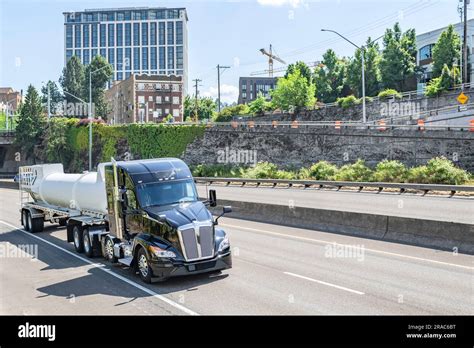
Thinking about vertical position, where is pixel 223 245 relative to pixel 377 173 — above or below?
below

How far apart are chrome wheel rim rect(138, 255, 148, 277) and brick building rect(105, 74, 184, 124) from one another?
113 metres

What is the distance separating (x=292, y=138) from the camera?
55.2 meters

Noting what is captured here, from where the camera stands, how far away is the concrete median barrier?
15422mm

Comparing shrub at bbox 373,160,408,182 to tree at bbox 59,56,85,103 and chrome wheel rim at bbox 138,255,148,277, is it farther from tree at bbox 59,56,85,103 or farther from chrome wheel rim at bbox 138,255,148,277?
tree at bbox 59,56,85,103

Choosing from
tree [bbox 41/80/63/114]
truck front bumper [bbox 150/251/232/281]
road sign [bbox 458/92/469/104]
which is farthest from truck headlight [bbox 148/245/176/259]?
tree [bbox 41/80/63/114]

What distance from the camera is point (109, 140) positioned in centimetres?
7825

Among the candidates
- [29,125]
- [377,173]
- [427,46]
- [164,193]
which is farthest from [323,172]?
[29,125]

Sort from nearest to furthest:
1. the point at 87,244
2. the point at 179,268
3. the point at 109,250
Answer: the point at 179,268 → the point at 109,250 → the point at 87,244

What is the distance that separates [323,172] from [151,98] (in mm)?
90701

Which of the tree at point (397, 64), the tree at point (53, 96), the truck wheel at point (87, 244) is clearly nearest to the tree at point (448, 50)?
the tree at point (397, 64)

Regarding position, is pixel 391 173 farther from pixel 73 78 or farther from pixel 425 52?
pixel 73 78

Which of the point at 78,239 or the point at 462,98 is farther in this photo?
the point at 462,98
